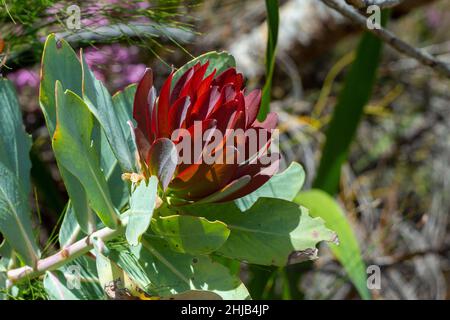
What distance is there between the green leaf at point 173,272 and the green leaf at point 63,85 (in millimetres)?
51

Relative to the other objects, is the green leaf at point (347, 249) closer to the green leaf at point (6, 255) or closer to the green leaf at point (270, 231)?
the green leaf at point (270, 231)

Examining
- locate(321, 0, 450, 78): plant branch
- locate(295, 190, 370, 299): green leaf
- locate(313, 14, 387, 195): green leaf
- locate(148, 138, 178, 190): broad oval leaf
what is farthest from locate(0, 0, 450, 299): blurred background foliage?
locate(148, 138, 178, 190): broad oval leaf

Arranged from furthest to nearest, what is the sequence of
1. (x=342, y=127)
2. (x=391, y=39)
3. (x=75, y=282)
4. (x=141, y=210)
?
(x=342, y=127) < (x=391, y=39) < (x=75, y=282) < (x=141, y=210)

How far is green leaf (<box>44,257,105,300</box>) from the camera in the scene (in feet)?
2.06

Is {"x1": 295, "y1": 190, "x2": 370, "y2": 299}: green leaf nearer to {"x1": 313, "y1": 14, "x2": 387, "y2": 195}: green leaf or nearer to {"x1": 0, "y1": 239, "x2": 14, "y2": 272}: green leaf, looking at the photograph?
{"x1": 313, "y1": 14, "x2": 387, "y2": 195}: green leaf

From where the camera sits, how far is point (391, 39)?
0.89m

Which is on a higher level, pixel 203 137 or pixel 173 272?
pixel 203 137

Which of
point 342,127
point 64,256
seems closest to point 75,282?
point 64,256

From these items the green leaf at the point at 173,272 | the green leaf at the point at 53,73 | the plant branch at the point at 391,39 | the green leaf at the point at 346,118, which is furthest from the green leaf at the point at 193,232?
the green leaf at the point at 346,118

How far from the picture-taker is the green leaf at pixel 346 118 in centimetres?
123

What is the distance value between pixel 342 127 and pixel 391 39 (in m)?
0.37

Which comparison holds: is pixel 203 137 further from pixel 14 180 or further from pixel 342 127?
pixel 342 127

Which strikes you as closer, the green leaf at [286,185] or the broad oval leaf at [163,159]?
the broad oval leaf at [163,159]
